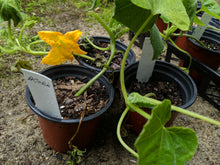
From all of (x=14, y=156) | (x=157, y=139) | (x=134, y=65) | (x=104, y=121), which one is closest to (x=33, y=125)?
(x=14, y=156)

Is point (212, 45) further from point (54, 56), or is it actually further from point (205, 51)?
point (54, 56)

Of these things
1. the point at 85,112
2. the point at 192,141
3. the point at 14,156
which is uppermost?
the point at 192,141

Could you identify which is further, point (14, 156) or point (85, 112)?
point (14, 156)

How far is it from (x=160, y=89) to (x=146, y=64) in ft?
0.53

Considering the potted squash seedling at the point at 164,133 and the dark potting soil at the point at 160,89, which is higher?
the potted squash seedling at the point at 164,133

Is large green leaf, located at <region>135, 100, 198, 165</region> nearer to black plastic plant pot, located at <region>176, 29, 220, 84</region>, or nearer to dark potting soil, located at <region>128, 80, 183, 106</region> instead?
dark potting soil, located at <region>128, 80, 183, 106</region>

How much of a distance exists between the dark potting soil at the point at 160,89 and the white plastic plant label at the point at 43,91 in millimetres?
410

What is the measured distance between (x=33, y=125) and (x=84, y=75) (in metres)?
0.40

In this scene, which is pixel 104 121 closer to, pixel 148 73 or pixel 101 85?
pixel 101 85

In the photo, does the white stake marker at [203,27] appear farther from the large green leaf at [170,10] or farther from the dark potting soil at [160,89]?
the large green leaf at [170,10]

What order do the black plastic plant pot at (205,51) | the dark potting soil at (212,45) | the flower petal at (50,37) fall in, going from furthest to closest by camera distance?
the dark potting soil at (212,45), the black plastic plant pot at (205,51), the flower petal at (50,37)

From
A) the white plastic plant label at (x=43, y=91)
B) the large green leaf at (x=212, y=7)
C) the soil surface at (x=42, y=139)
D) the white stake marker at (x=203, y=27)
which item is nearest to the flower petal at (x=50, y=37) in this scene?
the white plastic plant label at (x=43, y=91)

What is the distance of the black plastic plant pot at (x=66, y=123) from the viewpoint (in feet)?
2.51

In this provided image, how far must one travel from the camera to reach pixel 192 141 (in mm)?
516
